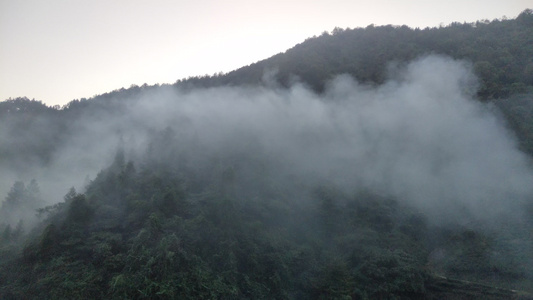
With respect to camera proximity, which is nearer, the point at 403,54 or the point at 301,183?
the point at 301,183

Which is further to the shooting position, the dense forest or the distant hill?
the distant hill

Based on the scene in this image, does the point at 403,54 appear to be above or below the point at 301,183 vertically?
above

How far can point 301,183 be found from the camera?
25.7m

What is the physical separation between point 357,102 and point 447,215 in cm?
1678

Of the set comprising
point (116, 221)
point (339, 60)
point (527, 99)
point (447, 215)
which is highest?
point (339, 60)

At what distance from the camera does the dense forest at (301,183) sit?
616 inches

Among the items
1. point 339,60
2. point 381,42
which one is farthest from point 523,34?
point 339,60

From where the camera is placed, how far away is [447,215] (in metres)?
21.5

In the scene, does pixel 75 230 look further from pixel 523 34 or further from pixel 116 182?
pixel 523 34

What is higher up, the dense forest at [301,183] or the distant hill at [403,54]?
the distant hill at [403,54]

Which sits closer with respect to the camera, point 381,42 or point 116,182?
point 116,182

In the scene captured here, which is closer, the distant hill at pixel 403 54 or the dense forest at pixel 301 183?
the dense forest at pixel 301 183

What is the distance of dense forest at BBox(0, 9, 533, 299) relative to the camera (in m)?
15.7

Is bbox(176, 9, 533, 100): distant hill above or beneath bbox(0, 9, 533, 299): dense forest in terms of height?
above
